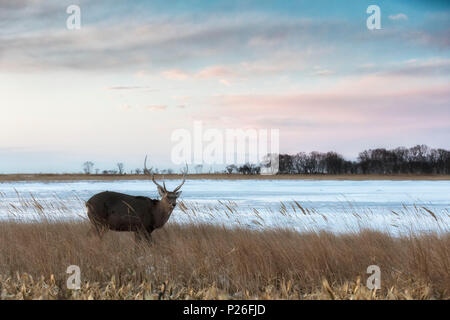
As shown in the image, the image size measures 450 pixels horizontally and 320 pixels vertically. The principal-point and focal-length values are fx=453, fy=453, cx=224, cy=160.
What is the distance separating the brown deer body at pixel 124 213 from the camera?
832 centimetres

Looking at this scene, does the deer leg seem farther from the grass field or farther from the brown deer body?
the grass field

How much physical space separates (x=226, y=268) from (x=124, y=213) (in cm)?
292

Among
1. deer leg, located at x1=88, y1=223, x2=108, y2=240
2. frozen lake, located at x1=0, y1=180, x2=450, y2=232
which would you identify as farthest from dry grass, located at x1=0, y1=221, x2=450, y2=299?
frozen lake, located at x1=0, y1=180, x2=450, y2=232

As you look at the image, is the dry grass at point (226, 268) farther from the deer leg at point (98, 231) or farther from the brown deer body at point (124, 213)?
the brown deer body at point (124, 213)

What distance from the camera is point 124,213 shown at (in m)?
8.41

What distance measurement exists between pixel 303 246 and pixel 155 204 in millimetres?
3145

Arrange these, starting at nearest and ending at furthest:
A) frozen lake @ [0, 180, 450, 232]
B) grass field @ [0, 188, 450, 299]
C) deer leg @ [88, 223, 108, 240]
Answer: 1. grass field @ [0, 188, 450, 299]
2. deer leg @ [88, 223, 108, 240]
3. frozen lake @ [0, 180, 450, 232]

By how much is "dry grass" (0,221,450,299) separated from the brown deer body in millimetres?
400

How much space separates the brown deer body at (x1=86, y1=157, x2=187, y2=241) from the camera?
8320mm

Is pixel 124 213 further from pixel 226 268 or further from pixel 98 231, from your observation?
pixel 226 268

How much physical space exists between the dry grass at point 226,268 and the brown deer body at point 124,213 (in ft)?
1.31
